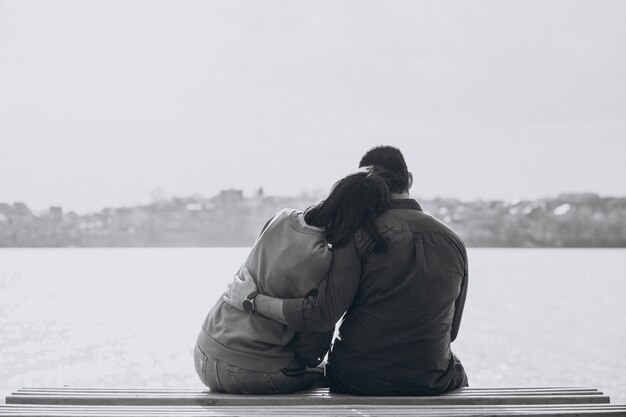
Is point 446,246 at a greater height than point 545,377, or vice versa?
point 446,246

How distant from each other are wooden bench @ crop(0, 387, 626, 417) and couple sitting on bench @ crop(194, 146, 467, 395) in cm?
15

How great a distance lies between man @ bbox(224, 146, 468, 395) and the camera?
3709mm

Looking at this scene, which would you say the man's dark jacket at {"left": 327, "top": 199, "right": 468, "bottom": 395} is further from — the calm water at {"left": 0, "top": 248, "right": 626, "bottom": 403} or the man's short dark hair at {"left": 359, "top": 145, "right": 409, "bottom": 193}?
the calm water at {"left": 0, "top": 248, "right": 626, "bottom": 403}

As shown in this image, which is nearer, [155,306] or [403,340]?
[403,340]

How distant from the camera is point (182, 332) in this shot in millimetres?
30469

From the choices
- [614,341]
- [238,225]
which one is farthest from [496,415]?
[238,225]

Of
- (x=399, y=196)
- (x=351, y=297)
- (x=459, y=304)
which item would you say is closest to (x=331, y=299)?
(x=351, y=297)

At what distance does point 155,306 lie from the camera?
145 ft

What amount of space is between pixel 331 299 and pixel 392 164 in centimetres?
68

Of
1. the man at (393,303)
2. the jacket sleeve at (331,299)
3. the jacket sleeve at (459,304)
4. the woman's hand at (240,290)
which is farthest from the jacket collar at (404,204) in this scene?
the woman's hand at (240,290)

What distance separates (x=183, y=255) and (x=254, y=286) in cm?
12910

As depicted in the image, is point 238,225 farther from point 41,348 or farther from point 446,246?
point 446,246

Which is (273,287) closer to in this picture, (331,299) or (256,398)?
(331,299)

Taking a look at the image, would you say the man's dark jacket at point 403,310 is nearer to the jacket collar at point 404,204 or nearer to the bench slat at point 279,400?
the jacket collar at point 404,204
